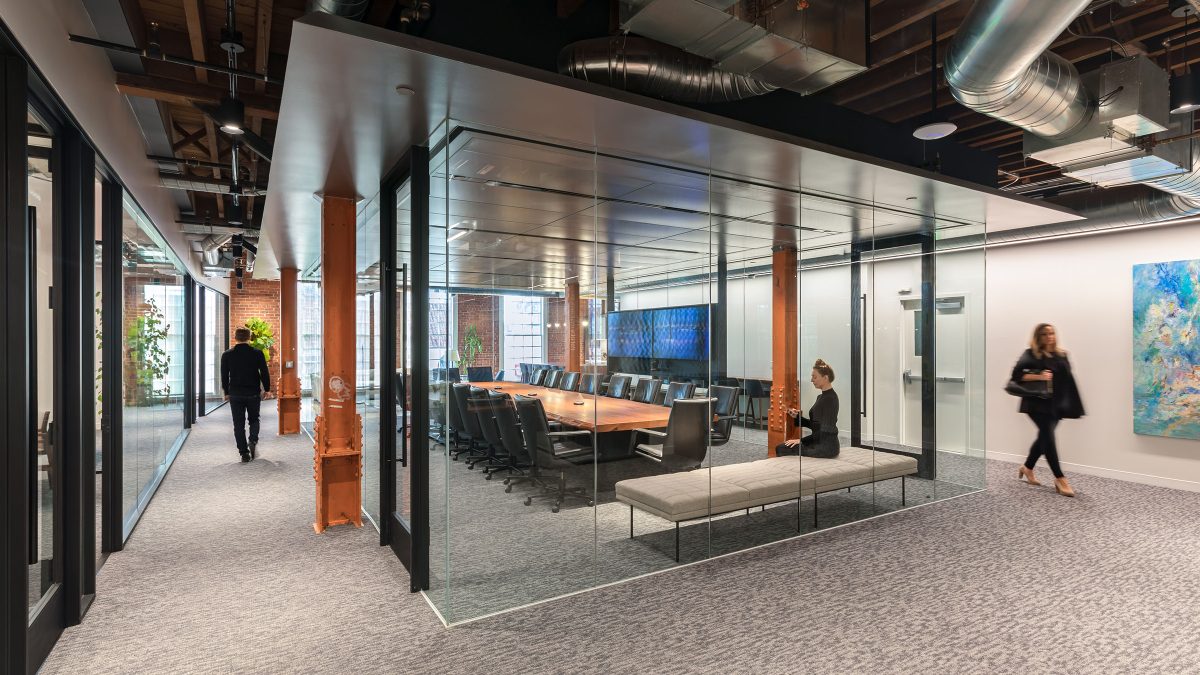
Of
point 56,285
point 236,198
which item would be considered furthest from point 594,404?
point 236,198

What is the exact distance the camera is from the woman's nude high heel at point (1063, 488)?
19.3 ft

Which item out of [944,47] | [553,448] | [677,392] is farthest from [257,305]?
[944,47]

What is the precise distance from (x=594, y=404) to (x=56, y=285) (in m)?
2.96

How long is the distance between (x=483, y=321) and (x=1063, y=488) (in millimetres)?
6004

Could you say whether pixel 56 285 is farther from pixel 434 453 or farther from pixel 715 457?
pixel 715 457

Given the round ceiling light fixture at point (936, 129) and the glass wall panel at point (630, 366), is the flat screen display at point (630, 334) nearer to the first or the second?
the glass wall panel at point (630, 366)

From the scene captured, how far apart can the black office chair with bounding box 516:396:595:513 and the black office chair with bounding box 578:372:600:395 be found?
259 mm

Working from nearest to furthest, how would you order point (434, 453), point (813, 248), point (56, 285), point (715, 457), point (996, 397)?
1. point (56, 285)
2. point (434, 453)
3. point (715, 457)
4. point (813, 248)
5. point (996, 397)

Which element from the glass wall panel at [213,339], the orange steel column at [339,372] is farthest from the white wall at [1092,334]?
the glass wall panel at [213,339]

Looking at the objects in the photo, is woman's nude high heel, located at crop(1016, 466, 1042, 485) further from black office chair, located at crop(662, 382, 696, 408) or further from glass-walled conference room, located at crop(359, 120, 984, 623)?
black office chair, located at crop(662, 382, 696, 408)

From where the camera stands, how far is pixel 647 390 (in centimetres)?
407

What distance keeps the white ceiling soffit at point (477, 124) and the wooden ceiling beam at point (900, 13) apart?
2.40 feet

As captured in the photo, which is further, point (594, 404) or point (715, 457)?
point (715, 457)

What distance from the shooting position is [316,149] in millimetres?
3713
